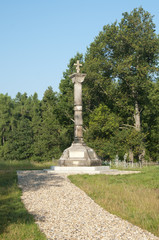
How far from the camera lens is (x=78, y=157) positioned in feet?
59.7

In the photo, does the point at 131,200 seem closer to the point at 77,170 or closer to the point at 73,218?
the point at 73,218

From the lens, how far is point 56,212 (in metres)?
7.32

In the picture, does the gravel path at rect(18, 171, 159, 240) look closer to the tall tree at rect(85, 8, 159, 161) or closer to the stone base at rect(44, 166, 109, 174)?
the stone base at rect(44, 166, 109, 174)

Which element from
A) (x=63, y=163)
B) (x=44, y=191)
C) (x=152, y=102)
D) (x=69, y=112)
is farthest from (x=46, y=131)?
(x=44, y=191)

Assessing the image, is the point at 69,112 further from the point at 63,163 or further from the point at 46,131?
the point at 63,163

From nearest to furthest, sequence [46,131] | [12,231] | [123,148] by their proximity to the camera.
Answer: [12,231], [123,148], [46,131]

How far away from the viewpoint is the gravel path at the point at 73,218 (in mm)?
5656

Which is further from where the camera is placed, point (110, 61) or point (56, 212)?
point (110, 61)

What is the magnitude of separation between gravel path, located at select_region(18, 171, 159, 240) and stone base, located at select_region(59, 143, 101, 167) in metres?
7.54

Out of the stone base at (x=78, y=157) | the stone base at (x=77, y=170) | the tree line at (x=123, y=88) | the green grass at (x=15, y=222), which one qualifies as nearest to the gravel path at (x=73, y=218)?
the green grass at (x=15, y=222)

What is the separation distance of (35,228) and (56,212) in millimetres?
1504

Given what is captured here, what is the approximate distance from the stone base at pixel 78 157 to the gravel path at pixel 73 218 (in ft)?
24.7

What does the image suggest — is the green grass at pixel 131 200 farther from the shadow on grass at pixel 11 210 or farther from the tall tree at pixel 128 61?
the tall tree at pixel 128 61

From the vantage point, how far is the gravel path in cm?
566
